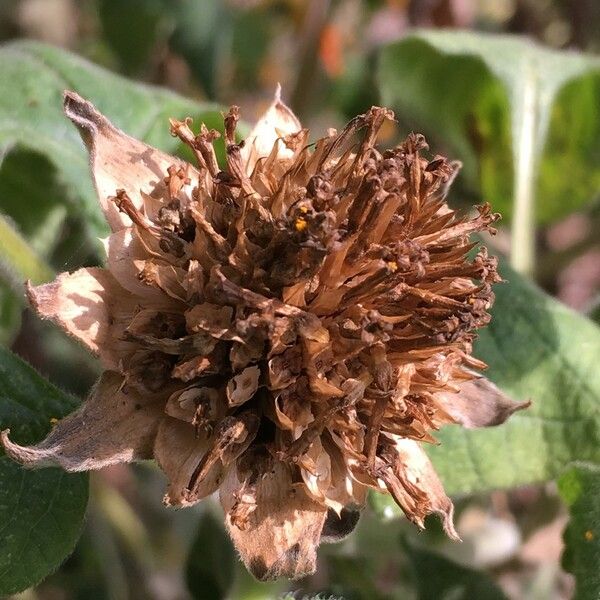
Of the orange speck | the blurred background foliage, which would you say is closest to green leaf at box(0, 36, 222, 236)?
the blurred background foliage

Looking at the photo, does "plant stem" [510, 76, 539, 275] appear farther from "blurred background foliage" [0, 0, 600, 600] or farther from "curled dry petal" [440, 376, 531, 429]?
"curled dry petal" [440, 376, 531, 429]

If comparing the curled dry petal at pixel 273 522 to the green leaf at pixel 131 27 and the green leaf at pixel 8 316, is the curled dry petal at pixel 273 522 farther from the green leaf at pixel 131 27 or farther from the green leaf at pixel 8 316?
the green leaf at pixel 131 27

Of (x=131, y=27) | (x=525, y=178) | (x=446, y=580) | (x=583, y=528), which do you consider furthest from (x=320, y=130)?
(x=583, y=528)

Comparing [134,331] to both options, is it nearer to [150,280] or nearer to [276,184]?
[150,280]

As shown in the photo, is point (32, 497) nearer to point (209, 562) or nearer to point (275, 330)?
point (275, 330)

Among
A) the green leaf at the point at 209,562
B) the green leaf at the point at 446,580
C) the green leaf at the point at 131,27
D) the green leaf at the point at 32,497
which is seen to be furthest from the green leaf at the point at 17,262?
the green leaf at the point at 131,27

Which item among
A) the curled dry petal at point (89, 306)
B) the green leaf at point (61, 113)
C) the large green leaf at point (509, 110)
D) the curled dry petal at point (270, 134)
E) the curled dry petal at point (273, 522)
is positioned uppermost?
the large green leaf at point (509, 110)
